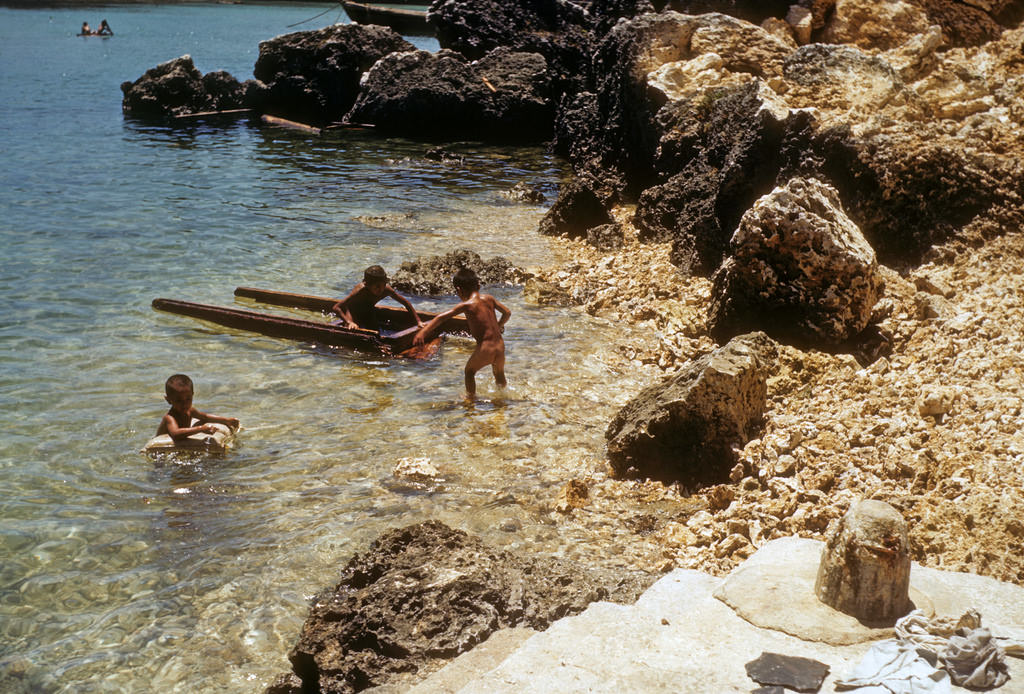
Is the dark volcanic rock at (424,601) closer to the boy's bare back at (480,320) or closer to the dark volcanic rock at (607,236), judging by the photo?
the boy's bare back at (480,320)

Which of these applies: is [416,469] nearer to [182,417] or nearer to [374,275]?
[182,417]

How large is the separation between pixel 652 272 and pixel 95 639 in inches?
328

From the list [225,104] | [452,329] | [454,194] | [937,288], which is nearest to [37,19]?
[225,104]

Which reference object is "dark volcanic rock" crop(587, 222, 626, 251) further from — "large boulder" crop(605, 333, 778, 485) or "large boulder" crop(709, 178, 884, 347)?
"large boulder" crop(605, 333, 778, 485)

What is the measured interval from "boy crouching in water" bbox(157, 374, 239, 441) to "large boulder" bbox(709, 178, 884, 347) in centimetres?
511

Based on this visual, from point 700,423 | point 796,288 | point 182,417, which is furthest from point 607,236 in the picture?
point 182,417

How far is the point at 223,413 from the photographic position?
849 cm

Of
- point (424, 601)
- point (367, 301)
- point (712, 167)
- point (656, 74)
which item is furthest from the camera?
point (656, 74)

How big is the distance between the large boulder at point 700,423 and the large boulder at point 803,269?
4.59 feet

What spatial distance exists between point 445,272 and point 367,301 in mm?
2356

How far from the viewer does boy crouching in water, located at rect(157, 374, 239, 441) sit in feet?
24.7

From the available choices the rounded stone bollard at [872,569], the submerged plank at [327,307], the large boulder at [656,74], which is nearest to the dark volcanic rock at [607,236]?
the large boulder at [656,74]

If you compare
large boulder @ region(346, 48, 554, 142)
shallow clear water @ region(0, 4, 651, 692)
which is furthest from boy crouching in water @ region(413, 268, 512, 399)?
large boulder @ region(346, 48, 554, 142)

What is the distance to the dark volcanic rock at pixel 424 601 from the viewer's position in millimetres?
4664
